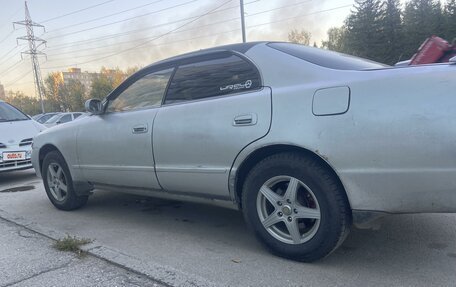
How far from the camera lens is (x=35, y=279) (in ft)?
9.49

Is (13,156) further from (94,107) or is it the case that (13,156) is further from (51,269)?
(51,269)

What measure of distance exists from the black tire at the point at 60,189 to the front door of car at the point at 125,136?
38 cm

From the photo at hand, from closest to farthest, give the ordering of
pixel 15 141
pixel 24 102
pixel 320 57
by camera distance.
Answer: pixel 320 57, pixel 15 141, pixel 24 102

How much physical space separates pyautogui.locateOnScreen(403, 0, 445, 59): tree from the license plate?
43.8m

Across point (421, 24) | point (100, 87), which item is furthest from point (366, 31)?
point (100, 87)

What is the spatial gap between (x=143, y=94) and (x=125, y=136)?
1.46ft

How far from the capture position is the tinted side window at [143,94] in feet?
12.5

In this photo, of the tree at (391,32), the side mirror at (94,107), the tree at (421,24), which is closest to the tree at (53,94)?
the tree at (391,32)

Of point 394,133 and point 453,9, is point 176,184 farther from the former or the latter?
point 453,9

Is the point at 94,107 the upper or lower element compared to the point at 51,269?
upper

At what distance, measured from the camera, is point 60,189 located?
4.85 m

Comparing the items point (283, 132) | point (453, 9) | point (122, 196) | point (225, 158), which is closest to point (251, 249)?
point (225, 158)

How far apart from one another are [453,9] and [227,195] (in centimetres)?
5055

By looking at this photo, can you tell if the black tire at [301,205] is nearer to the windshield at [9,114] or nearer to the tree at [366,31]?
the windshield at [9,114]
